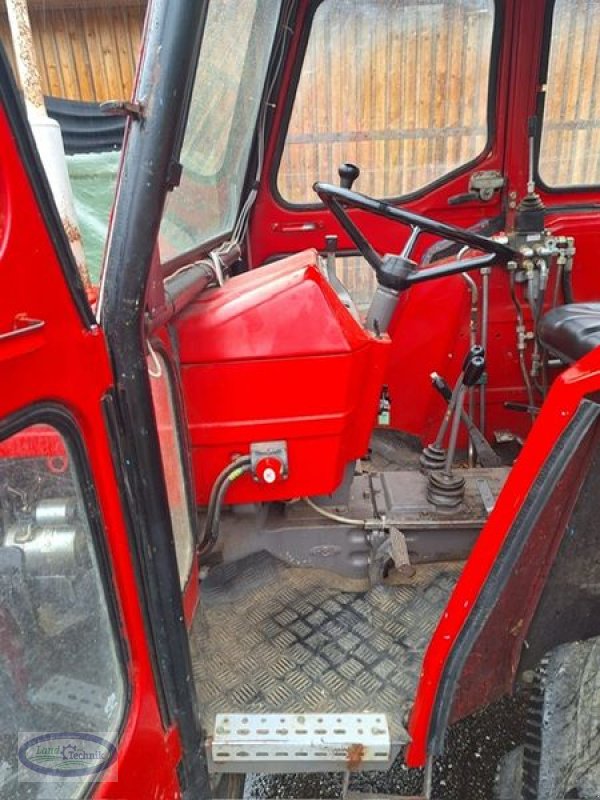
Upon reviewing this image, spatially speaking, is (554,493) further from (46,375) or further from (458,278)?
(458,278)

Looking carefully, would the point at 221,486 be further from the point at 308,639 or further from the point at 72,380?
the point at 72,380

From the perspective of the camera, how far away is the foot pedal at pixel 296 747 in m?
1.09

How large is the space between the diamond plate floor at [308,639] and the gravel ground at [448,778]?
1.60 feet

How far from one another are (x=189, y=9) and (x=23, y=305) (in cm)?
46

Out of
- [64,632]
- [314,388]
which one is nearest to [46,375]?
[64,632]

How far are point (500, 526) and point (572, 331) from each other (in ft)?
2.98

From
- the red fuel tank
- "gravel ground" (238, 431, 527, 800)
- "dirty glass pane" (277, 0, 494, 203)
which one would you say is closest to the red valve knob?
the red fuel tank

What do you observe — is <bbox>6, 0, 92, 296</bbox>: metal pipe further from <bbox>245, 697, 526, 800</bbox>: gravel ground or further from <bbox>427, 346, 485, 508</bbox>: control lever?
<bbox>245, 697, 526, 800</bbox>: gravel ground

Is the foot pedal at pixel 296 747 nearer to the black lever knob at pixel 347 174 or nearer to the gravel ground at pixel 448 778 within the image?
the gravel ground at pixel 448 778

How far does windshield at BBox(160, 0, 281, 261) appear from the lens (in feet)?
3.86

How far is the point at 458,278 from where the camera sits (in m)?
2.27

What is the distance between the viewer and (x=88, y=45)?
4.29 ft

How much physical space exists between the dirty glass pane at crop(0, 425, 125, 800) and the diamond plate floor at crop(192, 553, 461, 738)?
1.38 feet

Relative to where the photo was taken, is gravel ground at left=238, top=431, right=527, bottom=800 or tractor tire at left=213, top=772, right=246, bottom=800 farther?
gravel ground at left=238, top=431, right=527, bottom=800
